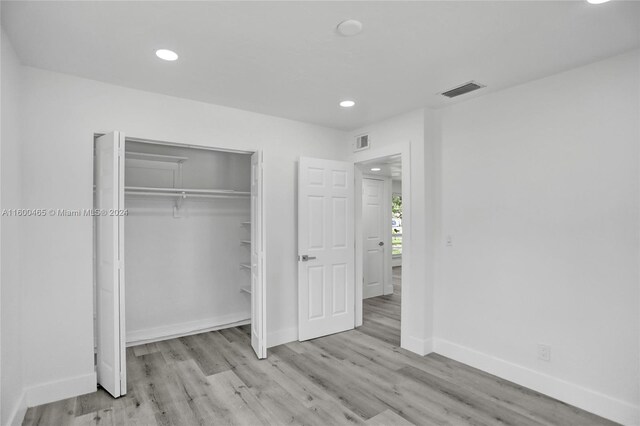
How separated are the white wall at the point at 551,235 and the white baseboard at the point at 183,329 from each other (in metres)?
2.58

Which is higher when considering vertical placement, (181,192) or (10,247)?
(181,192)

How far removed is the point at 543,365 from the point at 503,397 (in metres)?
0.45

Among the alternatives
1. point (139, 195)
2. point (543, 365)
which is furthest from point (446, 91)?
point (139, 195)

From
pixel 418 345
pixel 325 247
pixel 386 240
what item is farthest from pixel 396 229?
pixel 418 345

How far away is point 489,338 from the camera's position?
10.7ft

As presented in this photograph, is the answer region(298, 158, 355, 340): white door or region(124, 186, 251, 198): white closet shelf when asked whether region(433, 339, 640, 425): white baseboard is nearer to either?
region(298, 158, 355, 340): white door

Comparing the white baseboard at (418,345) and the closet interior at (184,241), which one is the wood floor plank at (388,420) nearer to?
the white baseboard at (418,345)

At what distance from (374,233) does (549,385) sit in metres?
3.92

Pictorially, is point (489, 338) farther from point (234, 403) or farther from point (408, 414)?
point (234, 403)

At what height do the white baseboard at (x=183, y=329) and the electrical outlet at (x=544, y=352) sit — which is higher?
the electrical outlet at (x=544, y=352)

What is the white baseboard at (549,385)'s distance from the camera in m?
2.45

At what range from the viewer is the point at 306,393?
9.43 ft

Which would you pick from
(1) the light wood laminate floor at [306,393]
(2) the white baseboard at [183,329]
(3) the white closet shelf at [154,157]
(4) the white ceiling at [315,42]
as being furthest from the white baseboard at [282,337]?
(4) the white ceiling at [315,42]

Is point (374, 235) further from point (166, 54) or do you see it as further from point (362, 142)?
point (166, 54)
